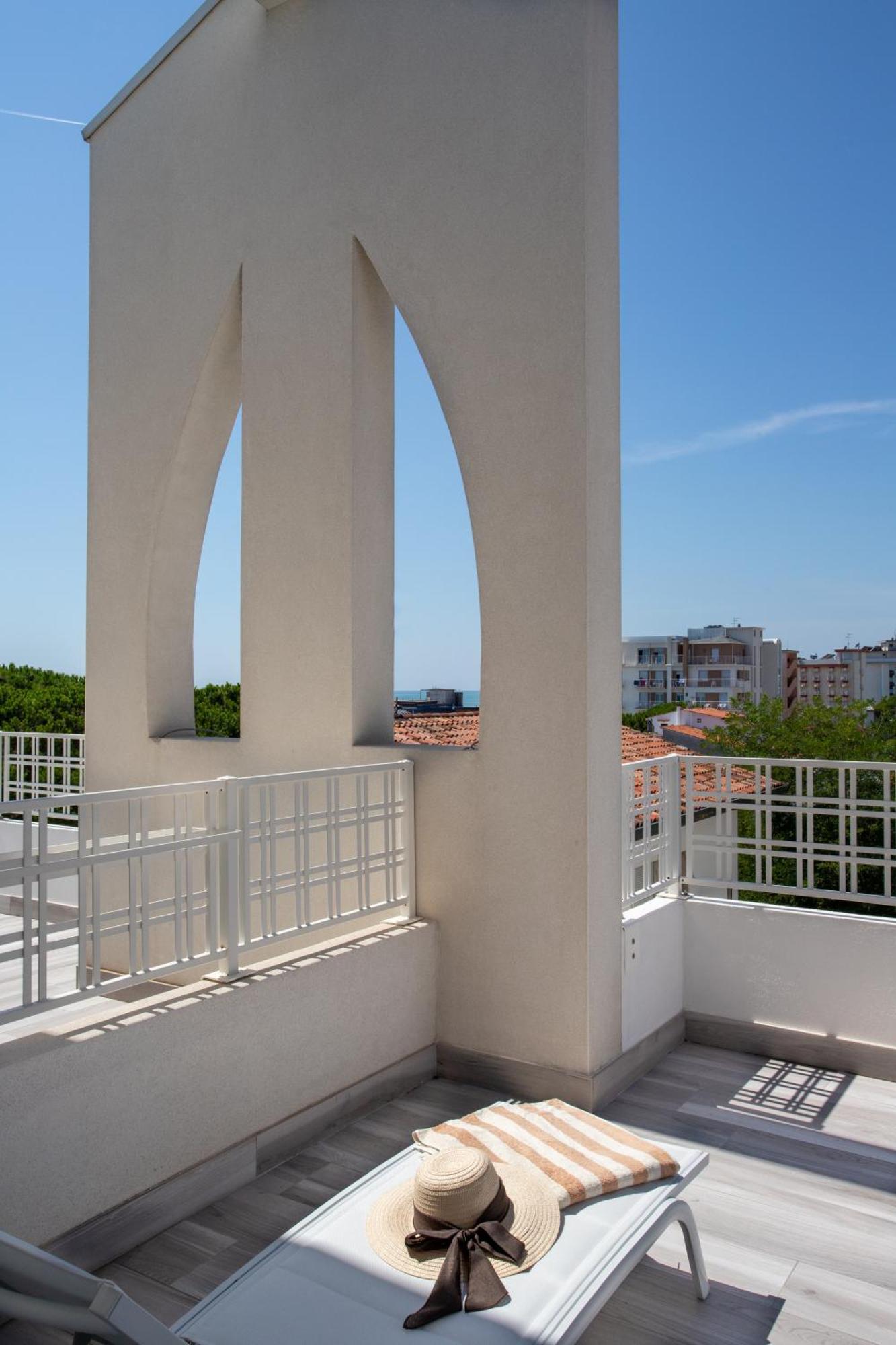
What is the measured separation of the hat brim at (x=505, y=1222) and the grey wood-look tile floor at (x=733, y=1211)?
46 centimetres

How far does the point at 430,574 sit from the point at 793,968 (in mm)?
29302

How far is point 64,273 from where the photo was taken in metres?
11.5

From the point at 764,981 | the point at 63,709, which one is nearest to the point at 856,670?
the point at 63,709

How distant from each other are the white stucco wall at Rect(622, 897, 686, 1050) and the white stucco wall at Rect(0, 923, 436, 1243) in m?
0.91

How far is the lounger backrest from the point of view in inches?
68.6

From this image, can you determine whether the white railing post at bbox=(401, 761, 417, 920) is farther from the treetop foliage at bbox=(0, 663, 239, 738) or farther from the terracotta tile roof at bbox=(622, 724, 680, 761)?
the treetop foliage at bbox=(0, 663, 239, 738)

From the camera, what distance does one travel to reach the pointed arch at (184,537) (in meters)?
5.45

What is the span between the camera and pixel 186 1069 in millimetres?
3238

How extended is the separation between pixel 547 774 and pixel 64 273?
33.9 feet

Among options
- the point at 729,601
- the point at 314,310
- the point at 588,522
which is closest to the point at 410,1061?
the point at 588,522

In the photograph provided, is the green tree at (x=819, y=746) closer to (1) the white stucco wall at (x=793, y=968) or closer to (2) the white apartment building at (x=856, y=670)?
(1) the white stucco wall at (x=793, y=968)

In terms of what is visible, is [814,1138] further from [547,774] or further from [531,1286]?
[531,1286]

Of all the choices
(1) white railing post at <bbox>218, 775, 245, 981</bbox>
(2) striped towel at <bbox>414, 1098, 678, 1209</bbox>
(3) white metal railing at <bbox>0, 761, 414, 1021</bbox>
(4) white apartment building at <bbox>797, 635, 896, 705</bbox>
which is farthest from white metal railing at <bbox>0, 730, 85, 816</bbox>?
(4) white apartment building at <bbox>797, 635, 896, 705</bbox>

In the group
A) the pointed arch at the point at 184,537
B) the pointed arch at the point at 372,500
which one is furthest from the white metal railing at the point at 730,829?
the pointed arch at the point at 184,537
